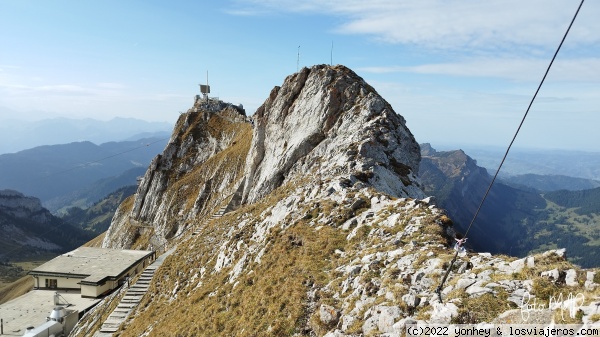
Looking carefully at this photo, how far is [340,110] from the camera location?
46.4 metres

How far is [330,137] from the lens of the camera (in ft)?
143

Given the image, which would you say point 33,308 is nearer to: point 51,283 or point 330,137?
point 51,283

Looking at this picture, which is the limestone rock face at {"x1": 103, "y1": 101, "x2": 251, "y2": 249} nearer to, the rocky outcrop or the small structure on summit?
the small structure on summit

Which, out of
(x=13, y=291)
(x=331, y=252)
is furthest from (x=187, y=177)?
(x=331, y=252)

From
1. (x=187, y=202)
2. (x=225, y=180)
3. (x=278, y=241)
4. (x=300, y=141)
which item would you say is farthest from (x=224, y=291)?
(x=187, y=202)

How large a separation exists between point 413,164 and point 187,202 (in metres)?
51.4

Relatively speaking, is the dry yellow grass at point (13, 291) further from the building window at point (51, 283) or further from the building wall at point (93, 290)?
the building wall at point (93, 290)

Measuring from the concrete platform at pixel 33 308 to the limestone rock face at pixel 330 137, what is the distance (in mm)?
25235

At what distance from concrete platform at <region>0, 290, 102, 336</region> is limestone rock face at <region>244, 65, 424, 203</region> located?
2523 cm

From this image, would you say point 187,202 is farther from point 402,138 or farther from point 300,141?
point 402,138

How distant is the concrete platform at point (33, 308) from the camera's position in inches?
1673

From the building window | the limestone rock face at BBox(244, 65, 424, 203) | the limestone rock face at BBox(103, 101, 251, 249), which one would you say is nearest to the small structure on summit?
the building window

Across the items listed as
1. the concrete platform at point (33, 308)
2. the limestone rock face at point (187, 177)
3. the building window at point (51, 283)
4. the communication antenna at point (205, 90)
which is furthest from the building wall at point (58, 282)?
the communication antenna at point (205, 90)

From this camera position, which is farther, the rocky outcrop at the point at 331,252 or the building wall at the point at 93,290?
the building wall at the point at 93,290
